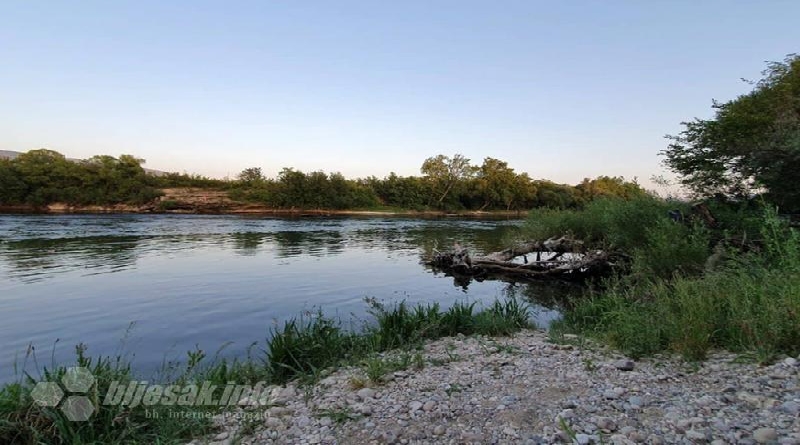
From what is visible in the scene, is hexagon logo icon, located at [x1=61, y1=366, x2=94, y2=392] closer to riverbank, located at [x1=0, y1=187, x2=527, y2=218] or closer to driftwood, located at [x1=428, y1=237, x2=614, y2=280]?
driftwood, located at [x1=428, y1=237, x2=614, y2=280]

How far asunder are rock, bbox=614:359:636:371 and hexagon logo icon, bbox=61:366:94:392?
6.31 m

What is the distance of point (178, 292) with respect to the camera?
1357 centimetres

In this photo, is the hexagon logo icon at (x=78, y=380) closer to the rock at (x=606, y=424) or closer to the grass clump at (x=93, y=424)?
the grass clump at (x=93, y=424)

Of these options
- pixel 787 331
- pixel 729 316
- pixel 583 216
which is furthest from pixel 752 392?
pixel 583 216

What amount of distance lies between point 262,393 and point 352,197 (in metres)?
89.9

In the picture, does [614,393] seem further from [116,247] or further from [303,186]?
[303,186]

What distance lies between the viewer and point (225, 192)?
84.6 meters

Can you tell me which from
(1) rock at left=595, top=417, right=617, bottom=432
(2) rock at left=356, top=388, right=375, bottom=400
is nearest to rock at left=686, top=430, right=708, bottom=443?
(1) rock at left=595, top=417, right=617, bottom=432

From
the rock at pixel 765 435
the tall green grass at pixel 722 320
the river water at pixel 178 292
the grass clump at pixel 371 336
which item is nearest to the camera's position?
the rock at pixel 765 435

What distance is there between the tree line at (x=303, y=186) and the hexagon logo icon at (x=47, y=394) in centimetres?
4425

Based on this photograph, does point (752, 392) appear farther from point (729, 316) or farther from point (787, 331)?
point (729, 316)

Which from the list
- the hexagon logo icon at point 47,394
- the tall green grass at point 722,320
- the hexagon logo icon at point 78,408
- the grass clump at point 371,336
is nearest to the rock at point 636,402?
the tall green grass at point 722,320

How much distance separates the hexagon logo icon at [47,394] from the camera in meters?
4.11

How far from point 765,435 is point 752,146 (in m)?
15.3
